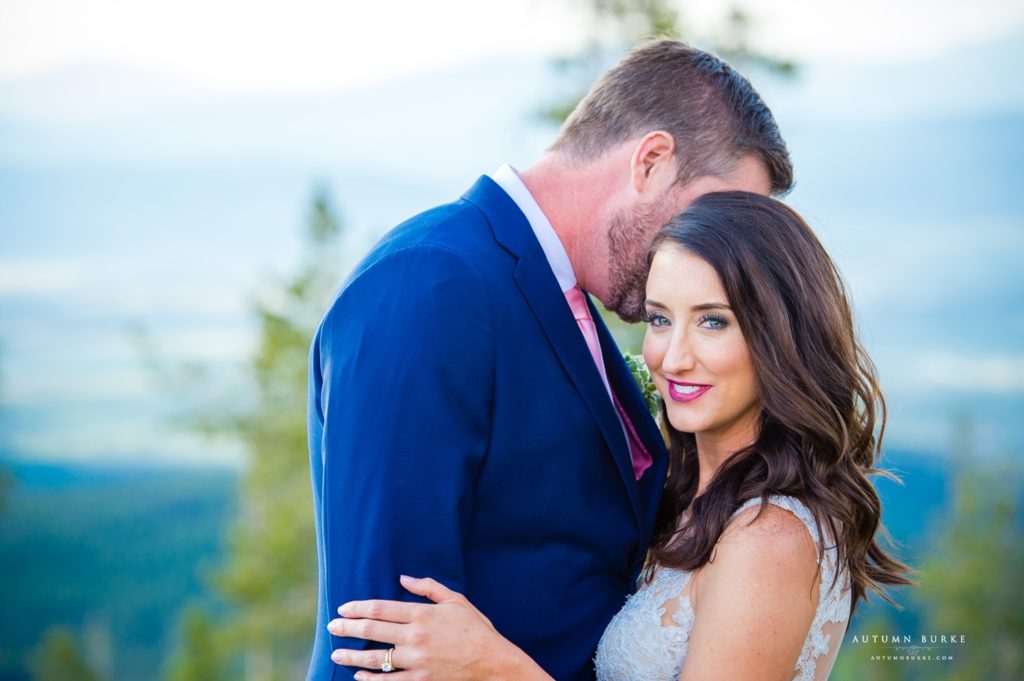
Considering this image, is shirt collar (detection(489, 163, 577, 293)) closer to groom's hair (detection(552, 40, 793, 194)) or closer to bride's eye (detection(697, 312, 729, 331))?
groom's hair (detection(552, 40, 793, 194))

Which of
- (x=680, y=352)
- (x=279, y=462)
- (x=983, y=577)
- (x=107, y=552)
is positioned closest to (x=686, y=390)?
(x=680, y=352)

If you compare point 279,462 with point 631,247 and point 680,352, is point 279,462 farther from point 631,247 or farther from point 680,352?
point 680,352

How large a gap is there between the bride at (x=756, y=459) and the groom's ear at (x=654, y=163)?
0.13 m

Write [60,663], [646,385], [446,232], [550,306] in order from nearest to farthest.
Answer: [446,232], [550,306], [646,385], [60,663]

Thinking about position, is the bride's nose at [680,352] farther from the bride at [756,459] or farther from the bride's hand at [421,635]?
the bride's hand at [421,635]

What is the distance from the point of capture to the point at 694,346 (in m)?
2.76

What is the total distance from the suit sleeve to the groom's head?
805mm

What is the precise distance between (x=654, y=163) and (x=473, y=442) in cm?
107

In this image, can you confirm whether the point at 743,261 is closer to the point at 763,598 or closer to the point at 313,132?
the point at 763,598

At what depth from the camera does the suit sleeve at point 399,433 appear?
2.13 m

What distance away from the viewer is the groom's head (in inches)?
113

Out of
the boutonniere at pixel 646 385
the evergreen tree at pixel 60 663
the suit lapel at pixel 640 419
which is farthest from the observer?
the evergreen tree at pixel 60 663

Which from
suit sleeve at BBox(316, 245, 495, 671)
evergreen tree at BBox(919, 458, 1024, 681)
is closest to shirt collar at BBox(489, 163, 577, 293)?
suit sleeve at BBox(316, 245, 495, 671)

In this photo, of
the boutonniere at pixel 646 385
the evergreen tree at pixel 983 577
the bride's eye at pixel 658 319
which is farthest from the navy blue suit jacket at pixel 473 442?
the evergreen tree at pixel 983 577
